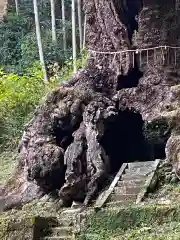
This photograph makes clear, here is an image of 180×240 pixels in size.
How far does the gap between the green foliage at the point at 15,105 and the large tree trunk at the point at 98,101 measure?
4.38m

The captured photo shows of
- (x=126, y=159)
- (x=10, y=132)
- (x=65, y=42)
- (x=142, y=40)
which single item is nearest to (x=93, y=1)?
(x=142, y=40)

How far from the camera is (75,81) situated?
13773 millimetres

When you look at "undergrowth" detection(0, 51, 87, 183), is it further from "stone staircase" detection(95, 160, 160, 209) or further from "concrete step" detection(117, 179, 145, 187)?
"concrete step" detection(117, 179, 145, 187)

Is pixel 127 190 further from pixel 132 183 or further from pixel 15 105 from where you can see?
pixel 15 105

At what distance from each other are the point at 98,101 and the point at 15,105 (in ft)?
21.1

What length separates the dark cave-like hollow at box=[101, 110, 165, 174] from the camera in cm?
1399

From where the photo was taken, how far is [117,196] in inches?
444

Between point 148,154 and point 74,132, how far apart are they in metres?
2.50

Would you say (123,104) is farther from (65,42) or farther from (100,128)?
(65,42)

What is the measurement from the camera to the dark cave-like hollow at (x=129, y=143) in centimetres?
1399

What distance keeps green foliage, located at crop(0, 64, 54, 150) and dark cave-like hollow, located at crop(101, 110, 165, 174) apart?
16.1ft

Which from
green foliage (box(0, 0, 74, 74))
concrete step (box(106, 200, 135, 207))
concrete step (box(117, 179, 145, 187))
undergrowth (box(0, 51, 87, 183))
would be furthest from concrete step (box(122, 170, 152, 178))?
green foliage (box(0, 0, 74, 74))

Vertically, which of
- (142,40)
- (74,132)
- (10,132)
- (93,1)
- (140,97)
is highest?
(93,1)

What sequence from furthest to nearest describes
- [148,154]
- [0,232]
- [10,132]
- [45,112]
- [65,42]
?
[65,42]
[10,132]
[148,154]
[45,112]
[0,232]
